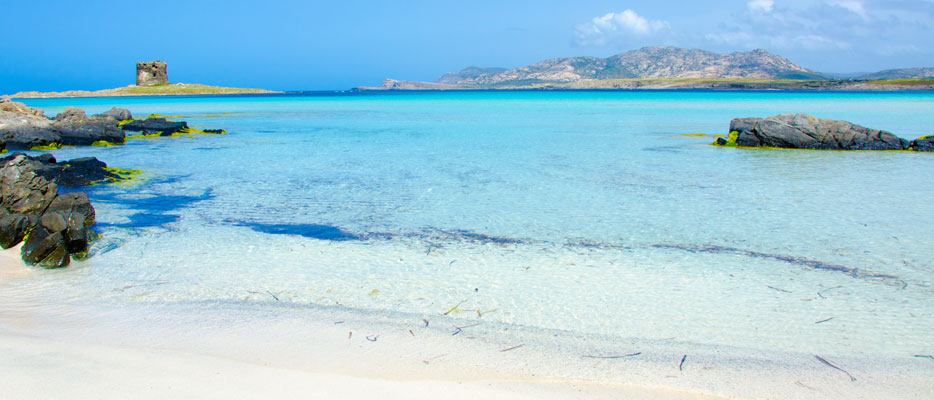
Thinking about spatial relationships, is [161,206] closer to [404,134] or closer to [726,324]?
[726,324]

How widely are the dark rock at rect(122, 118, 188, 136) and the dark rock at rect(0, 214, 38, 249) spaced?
17948 mm

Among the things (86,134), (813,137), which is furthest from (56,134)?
(813,137)

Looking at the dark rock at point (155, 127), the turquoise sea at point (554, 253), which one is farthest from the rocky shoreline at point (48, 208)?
the dark rock at point (155, 127)

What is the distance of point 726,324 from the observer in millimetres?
4453

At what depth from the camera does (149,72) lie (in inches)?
4860

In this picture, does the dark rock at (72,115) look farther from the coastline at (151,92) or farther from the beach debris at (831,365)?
the coastline at (151,92)

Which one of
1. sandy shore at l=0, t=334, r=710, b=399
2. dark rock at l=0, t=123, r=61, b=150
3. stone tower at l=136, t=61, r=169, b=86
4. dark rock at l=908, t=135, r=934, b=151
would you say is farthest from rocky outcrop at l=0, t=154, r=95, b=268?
stone tower at l=136, t=61, r=169, b=86

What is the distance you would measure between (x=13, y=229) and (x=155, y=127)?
19263mm

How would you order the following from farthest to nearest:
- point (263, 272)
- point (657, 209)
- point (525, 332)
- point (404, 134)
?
1. point (404, 134)
2. point (657, 209)
3. point (263, 272)
4. point (525, 332)

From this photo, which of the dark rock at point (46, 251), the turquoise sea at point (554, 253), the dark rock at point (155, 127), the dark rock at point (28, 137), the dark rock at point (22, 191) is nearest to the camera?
the turquoise sea at point (554, 253)

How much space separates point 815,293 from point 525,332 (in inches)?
108

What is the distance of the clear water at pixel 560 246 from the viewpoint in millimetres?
4707

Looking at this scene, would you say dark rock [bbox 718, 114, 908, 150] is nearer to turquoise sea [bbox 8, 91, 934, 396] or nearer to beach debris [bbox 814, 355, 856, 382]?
turquoise sea [bbox 8, 91, 934, 396]

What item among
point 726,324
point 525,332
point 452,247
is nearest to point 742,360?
point 726,324
